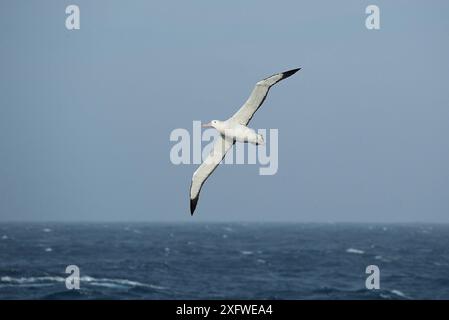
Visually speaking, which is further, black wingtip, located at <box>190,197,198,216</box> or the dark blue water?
the dark blue water

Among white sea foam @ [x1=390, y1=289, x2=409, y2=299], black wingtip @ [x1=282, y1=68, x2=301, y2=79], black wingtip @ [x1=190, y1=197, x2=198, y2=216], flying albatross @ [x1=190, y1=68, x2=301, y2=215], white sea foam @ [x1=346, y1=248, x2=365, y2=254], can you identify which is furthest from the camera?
white sea foam @ [x1=346, y1=248, x2=365, y2=254]

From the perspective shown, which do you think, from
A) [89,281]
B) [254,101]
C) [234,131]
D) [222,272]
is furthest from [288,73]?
[222,272]

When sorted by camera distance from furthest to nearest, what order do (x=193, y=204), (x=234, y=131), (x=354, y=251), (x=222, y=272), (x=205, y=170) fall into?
(x=354, y=251) < (x=222, y=272) < (x=205, y=170) < (x=193, y=204) < (x=234, y=131)

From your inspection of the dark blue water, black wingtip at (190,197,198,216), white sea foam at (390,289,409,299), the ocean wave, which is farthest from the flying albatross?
the ocean wave

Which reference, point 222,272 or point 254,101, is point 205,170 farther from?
point 222,272

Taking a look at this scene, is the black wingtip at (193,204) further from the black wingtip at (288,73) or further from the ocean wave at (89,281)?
the ocean wave at (89,281)

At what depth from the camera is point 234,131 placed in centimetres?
3055

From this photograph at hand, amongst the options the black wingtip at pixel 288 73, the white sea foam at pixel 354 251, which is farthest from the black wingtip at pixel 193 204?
the white sea foam at pixel 354 251

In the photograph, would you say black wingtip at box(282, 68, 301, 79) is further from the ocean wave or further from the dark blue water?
the ocean wave

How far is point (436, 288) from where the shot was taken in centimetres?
11375

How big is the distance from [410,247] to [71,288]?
107m

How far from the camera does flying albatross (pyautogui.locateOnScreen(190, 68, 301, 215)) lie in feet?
98.3
